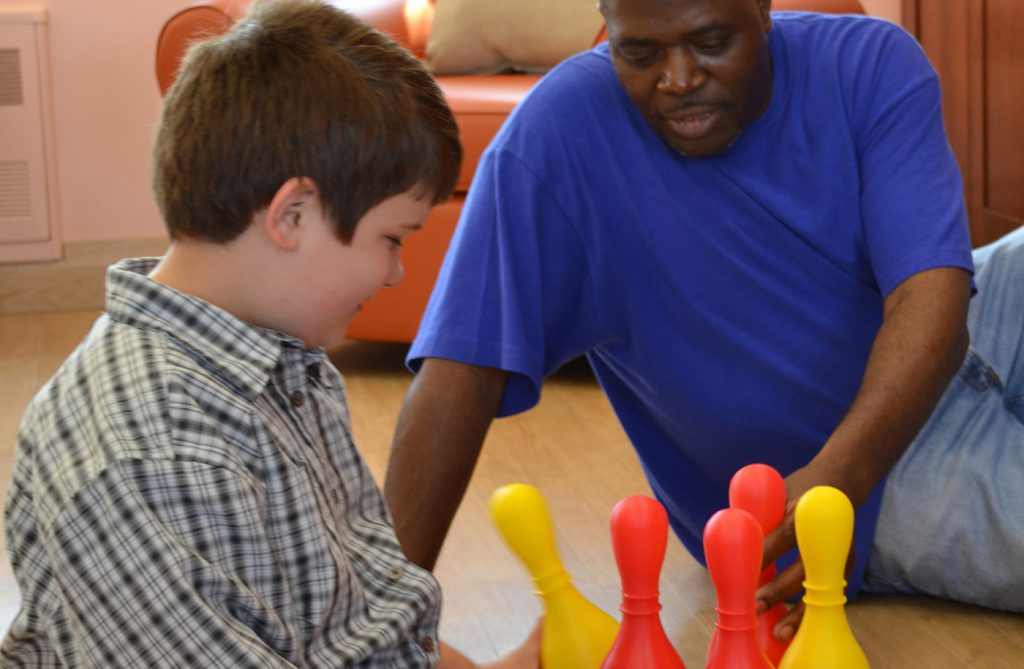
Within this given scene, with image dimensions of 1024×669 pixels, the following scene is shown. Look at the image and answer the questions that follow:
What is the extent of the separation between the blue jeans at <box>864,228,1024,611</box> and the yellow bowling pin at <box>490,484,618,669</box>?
0.42 m

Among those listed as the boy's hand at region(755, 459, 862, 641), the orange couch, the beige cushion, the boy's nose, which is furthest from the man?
the beige cushion

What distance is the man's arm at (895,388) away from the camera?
117 centimetres

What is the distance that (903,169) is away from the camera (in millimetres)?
1325

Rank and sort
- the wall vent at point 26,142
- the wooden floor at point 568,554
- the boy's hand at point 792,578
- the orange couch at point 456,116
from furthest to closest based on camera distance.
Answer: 1. the wall vent at point 26,142
2. the orange couch at point 456,116
3. the wooden floor at point 568,554
4. the boy's hand at point 792,578

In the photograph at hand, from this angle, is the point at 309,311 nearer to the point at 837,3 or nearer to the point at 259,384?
the point at 259,384

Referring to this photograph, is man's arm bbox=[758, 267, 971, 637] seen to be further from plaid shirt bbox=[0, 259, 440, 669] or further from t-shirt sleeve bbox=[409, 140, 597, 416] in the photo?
plaid shirt bbox=[0, 259, 440, 669]

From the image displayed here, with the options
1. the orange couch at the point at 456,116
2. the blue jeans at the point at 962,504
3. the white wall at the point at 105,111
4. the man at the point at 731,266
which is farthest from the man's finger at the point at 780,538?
the white wall at the point at 105,111

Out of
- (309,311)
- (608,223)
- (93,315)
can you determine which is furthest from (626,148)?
(93,315)

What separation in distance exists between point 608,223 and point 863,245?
238mm

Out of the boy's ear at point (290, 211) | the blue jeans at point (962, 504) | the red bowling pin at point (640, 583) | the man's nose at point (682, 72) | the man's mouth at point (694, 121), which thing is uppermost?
the man's nose at point (682, 72)

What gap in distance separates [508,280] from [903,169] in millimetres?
370

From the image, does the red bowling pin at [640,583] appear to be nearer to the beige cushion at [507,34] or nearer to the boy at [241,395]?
the boy at [241,395]

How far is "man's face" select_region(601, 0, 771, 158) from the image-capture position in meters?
1.27

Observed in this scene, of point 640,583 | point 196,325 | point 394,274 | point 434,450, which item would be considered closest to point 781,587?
point 640,583
